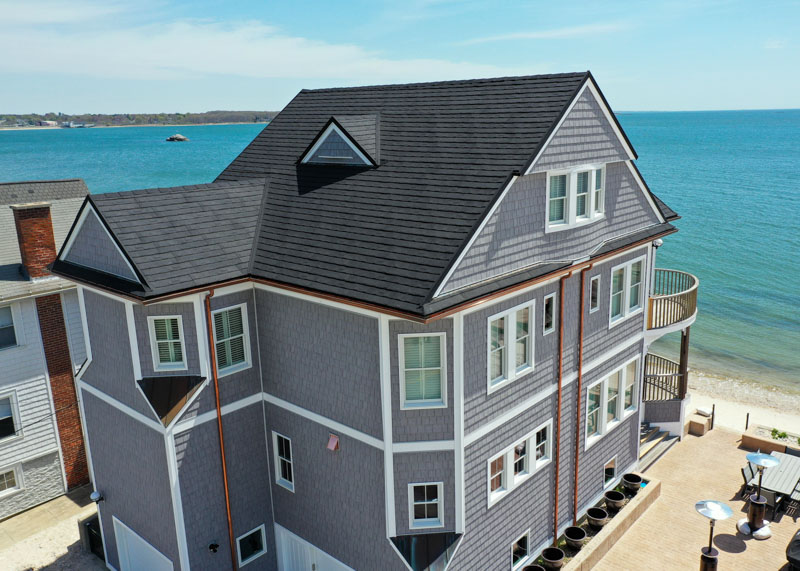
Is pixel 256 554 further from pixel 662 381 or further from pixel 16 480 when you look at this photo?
pixel 662 381

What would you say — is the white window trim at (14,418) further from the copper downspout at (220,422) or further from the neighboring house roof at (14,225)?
the copper downspout at (220,422)

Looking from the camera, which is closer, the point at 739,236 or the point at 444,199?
the point at 444,199

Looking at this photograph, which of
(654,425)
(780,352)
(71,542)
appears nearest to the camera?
(71,542)

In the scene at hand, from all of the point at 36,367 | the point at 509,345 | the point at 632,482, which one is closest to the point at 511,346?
the point at 509,345

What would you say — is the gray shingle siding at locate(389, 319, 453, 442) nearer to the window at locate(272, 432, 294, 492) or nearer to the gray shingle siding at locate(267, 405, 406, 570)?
the gray shingle siding at locate(267, 405, 406, 570)

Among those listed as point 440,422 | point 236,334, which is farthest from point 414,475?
point 236,334

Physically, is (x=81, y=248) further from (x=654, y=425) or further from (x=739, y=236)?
(x=739, y=236)

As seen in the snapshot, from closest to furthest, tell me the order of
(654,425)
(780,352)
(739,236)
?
(654,425), (780,352), (739,236)
